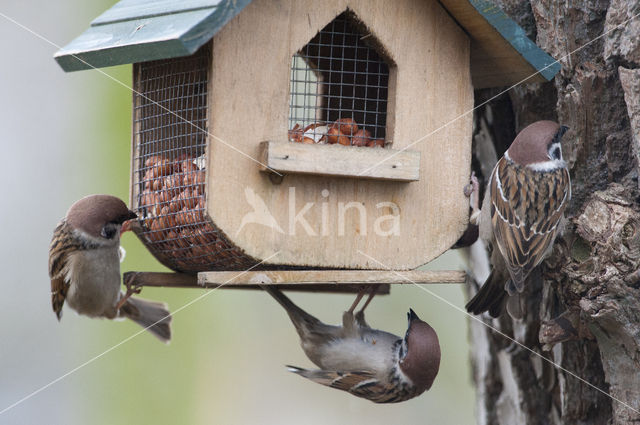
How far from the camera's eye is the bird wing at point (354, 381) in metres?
3.49

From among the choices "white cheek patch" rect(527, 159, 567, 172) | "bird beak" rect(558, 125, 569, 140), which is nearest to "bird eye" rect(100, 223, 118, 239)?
"white cheek patch" rect(527, 159, 567, 172)

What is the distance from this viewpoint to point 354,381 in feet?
11.5

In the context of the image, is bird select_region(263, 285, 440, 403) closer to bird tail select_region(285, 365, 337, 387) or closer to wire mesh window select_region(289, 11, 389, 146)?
bird tail select_region(285, 365, 337, 387)

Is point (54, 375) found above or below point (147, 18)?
below

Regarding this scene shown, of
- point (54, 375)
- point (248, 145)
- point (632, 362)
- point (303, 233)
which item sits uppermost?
point (248, 145)

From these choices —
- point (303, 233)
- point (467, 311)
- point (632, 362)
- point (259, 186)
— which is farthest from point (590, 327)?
point (259, 186)

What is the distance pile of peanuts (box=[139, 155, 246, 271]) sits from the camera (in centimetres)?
303

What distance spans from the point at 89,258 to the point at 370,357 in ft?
4.12

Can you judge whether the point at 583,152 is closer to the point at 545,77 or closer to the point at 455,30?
the point at 545,77

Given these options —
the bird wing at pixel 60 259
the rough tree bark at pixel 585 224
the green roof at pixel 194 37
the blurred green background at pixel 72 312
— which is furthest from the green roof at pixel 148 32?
the blurred green background at pixel 72 312

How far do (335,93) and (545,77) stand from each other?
0.99m

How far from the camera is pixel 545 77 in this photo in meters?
3.29

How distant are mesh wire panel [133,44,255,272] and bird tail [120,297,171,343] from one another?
795 mm

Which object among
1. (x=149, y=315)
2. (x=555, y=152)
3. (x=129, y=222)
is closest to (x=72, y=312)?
(x=149, y=315)
